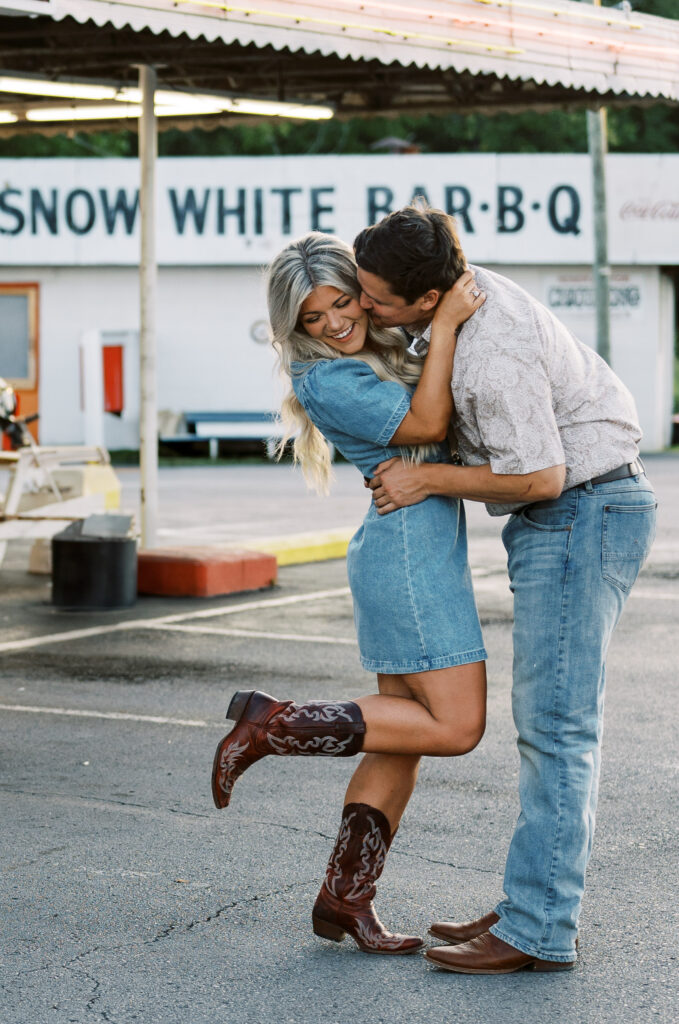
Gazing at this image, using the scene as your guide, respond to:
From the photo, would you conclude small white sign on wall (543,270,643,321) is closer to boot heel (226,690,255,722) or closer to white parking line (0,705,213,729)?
white parking line (0,705,213,729)

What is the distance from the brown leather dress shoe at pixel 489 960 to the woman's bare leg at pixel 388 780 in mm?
358

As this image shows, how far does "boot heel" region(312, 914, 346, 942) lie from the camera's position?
3.94 metres

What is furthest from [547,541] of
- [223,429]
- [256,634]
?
[223,429]

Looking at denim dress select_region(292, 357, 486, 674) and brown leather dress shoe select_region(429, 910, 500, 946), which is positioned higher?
denim dress select_region(292, 357, 486, 674)

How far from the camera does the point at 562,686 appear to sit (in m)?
3.72

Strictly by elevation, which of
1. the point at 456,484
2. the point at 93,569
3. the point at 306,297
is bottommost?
the point at 93,569

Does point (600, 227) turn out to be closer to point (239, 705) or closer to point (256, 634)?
point (256, 634)

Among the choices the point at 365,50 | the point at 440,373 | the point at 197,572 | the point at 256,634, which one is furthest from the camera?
the point at 197,572

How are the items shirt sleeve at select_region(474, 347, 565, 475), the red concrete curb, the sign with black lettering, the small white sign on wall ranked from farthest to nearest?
the small white sign on wall, the sign with black lettering, the red concrete curb, shirt sleeve at select_region(474, 347, 565, 475)

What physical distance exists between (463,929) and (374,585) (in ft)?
3.01

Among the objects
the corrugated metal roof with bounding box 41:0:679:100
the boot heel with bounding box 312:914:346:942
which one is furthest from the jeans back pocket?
the corrugated metal roof with bounding box 41:0:679:100

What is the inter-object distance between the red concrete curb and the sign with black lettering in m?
17.0

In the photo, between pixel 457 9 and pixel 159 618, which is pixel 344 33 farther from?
pixel 159 618

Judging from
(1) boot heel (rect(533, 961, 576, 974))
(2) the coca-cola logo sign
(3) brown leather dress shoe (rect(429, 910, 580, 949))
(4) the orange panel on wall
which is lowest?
(1) boot heel (rect(533, 961, 576, 974))
